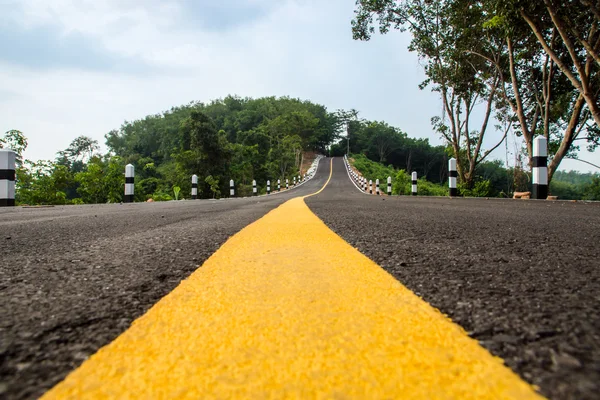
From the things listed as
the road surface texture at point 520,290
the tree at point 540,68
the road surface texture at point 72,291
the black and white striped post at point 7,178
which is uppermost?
the tree at point 540,68

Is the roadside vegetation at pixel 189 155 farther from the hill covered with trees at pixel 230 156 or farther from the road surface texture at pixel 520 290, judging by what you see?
the road surface texture at pixel 520 290

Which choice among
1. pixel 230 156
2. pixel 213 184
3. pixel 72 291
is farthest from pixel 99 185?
pixel 72 291

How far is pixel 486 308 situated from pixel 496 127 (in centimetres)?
2192

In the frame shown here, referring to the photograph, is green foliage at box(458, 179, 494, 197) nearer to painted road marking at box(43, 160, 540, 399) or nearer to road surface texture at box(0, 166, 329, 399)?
road surface texture at box(0, 166, 329, 399)

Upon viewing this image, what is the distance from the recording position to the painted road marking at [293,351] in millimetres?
476

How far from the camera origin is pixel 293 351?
58cm

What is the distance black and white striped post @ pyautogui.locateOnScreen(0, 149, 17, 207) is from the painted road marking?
265 inches

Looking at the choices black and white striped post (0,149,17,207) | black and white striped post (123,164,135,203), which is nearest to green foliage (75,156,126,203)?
black and white striped post (123,164,135,203)

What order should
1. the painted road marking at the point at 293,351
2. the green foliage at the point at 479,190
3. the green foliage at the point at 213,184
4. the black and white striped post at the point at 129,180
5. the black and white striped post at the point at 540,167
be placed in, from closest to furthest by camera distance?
the painted road marking at the point at 293,351 < the black and white striped post at the point at 540,167 < the black and white striped post at the point at 129,180 < the green foliage at the point at 479,190 < the green foliage at the point at 213,184

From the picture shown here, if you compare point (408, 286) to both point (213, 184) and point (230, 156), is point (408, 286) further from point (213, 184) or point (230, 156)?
point (230, 156)

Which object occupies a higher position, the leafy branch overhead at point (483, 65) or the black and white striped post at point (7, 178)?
the leafy branch overhead at point (483, 65)

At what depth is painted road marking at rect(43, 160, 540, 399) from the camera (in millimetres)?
476

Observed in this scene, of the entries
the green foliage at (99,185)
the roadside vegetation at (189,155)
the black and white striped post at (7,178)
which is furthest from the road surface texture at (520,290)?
the green foliage at (99,185)

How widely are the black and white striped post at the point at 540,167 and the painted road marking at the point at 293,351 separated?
21.6 feet
